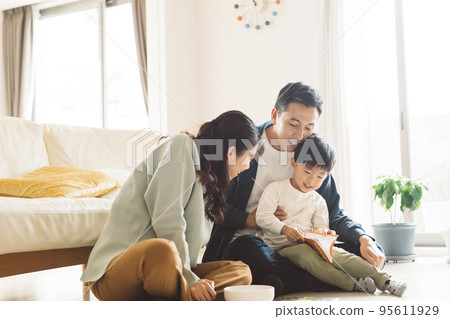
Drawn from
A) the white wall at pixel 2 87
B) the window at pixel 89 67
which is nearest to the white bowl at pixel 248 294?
the window at pixel 89 67

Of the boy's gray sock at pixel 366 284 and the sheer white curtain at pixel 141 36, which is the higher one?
the sheer white curtain at pixel 141 36

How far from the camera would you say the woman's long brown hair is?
156 cm

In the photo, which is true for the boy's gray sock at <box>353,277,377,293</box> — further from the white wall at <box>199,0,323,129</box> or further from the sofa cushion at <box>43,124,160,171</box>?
the white wall at <box>199,0,323,129</box>

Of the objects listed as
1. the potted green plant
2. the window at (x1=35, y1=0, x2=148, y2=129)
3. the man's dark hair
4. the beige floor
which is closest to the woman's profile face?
the man's dark hair

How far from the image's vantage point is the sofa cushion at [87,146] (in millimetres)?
2619

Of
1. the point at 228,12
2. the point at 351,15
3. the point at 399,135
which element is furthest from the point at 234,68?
the point at 399,135

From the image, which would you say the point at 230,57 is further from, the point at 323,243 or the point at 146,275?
the point at 146,275

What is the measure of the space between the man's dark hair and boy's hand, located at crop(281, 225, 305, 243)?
47 centimetres

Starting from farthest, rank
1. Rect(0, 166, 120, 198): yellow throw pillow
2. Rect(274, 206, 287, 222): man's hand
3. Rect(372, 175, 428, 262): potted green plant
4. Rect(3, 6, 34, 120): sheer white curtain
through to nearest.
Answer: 1. Rect(3, 6, 34, 120): sheer white curtain
2. Rect(372, 175, 428, 262): potted green plant
3. Rect(0, 166, 120, 198): yellow throw pillow
4. Rect(274, 206, 287, 222): man's hand

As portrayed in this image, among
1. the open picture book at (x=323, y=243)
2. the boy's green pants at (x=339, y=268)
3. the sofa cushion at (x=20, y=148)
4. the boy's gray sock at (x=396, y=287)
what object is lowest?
the boy's gray sock at (x=396, y=287)

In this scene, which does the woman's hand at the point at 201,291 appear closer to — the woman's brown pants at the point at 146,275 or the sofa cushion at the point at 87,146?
the woman's brown pants at the point at 146,275

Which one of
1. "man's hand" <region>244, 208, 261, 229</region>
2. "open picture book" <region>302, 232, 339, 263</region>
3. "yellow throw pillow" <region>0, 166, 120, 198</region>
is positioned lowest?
"open picture book" <region>302, 232, 339, 263</region>

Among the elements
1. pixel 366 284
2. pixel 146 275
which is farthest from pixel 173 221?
pixel 366 284

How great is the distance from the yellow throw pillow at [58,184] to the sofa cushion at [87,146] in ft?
0.77
